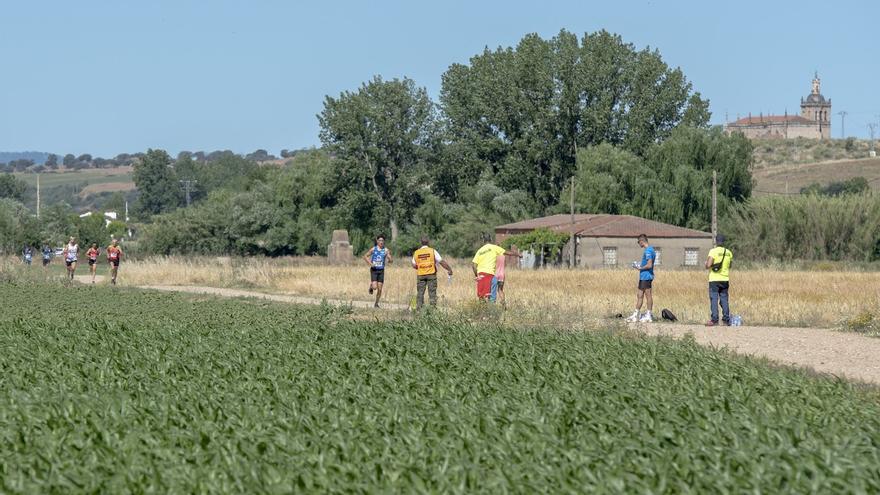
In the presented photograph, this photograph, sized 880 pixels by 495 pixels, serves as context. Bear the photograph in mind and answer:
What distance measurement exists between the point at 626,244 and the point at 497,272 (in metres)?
43.1

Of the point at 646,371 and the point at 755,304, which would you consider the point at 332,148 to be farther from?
the point at 646,371

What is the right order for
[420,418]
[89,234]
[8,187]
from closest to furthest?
[420,418], [89,234], [8,187]

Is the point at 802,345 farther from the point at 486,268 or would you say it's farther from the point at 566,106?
the point at 566,106

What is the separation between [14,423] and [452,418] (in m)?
3.12

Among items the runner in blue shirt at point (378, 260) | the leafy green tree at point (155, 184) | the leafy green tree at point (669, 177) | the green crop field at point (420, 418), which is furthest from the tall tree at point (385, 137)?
the leafy green tree at point (155, 184)

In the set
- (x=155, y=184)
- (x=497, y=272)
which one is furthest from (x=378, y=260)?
(x=155, y=184)

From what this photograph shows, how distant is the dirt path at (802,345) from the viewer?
57.3 ft

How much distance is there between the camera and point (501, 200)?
81.1 m

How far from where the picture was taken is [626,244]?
6975cm

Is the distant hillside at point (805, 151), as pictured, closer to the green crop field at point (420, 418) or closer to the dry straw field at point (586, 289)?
the dry straw field at point (586, 289)

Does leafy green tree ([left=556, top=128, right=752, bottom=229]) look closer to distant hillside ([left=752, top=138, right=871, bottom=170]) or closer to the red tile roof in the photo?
the red tile roof

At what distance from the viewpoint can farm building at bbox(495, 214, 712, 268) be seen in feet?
228

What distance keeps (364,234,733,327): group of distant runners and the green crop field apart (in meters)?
7.31

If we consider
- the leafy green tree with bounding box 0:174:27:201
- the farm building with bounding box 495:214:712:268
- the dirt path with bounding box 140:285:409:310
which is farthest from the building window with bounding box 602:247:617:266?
the leafy green tree with bounding box 0:174:27:201
